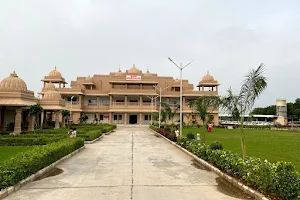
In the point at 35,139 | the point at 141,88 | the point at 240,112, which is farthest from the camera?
the point at 141,88

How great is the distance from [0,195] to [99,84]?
5366 cm

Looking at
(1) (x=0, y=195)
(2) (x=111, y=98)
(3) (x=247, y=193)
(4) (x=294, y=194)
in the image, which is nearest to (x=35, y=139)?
(1) (x=0, y=195)

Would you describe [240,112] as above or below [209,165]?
above

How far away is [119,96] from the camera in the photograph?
54750 mm

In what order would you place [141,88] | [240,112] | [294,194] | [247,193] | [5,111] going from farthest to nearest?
[141,88], [5,111], [240,112], [247,193], [294,194]

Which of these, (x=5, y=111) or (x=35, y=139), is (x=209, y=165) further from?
(x=5, y=111)

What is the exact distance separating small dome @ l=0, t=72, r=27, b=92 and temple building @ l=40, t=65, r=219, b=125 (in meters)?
24.7

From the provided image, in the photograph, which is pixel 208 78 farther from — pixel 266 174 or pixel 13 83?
pixel 266 174

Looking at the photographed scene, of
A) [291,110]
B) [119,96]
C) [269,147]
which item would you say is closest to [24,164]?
[269,147]

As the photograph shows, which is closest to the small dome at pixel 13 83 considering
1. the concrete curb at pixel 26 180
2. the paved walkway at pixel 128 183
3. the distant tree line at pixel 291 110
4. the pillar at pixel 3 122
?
the pillar at pixel 3 122

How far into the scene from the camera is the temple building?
52.2 metres

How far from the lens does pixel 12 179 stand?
716 cm

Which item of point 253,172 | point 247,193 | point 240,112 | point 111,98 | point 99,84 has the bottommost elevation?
point 247,193

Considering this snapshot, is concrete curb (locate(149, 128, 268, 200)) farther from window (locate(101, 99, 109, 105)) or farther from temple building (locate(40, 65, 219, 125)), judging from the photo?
window (locate(101, 99, 109, 105))
